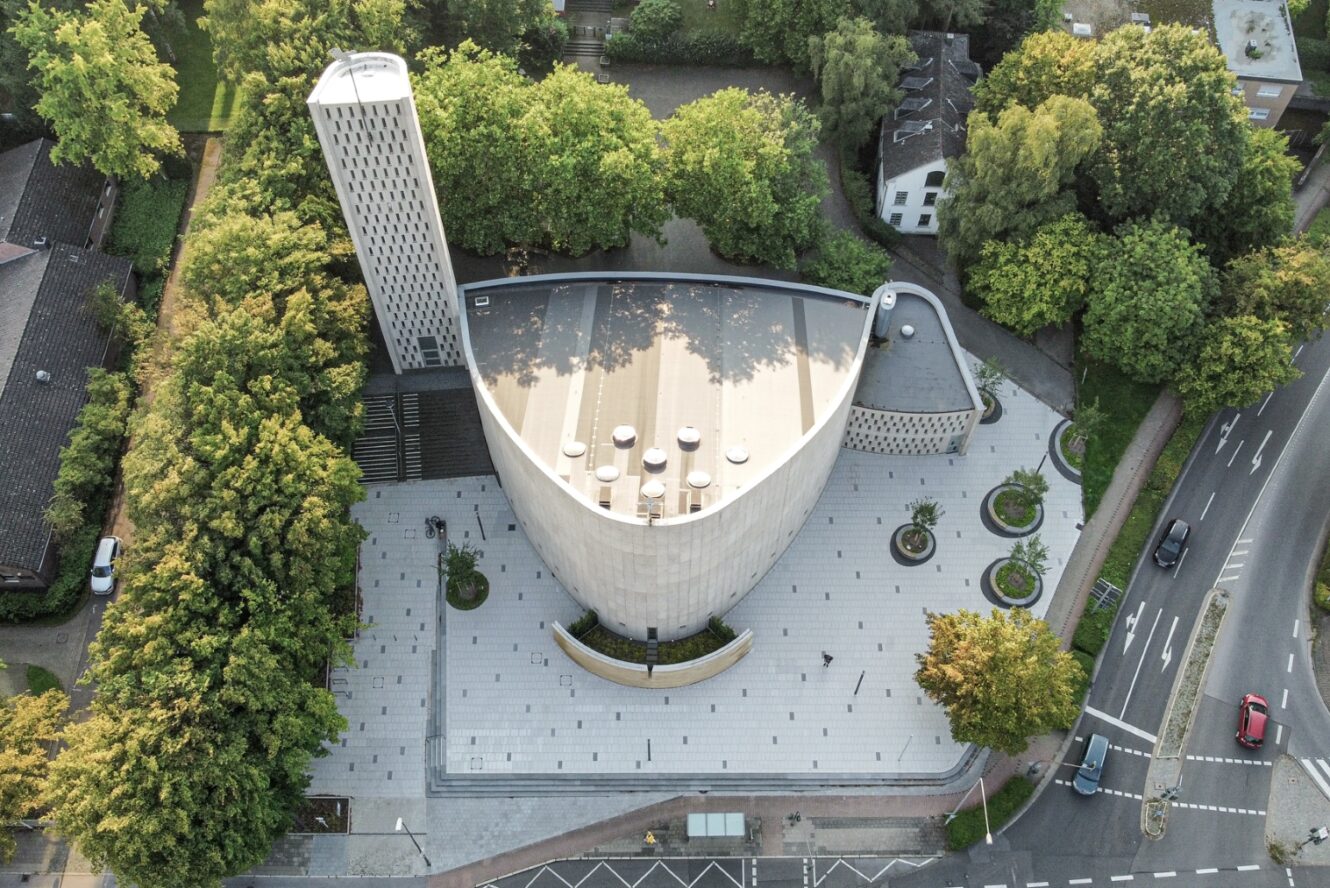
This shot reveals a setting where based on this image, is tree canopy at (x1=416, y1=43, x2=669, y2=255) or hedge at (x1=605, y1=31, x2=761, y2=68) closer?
tree canopy at (x1=416, y1=43, x2=669, y2=255)

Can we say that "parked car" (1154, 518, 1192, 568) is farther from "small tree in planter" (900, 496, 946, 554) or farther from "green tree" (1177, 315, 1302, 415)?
"small tree in planter" (900, 496, 946, 554)

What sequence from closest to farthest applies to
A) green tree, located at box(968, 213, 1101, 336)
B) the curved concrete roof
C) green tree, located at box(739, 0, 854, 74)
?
Result: 1. the curved concrete roof
2. green tree, located at box(968, 213, 1101, 336)
3. green tree, located at box(739, 0, 854, 74)

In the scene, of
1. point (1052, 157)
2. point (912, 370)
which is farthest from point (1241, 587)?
point (1052, 157)

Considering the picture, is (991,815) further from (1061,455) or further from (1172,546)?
(1061,455)

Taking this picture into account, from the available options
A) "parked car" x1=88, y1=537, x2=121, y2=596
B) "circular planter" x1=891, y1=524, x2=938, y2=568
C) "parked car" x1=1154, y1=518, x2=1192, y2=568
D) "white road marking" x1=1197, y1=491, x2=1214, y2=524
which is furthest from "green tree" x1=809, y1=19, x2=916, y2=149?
"parked car" x1=88, y1=537, x2=121, y2=596

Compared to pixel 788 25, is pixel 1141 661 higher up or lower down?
lower down

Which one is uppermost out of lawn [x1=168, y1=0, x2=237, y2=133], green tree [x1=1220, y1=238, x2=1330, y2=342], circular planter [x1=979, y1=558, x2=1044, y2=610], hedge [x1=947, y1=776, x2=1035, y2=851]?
Result: lawn [x1=168, y1=0, x2=237, y2=133]

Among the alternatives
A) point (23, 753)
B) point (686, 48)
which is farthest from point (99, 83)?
point (686, 48)
